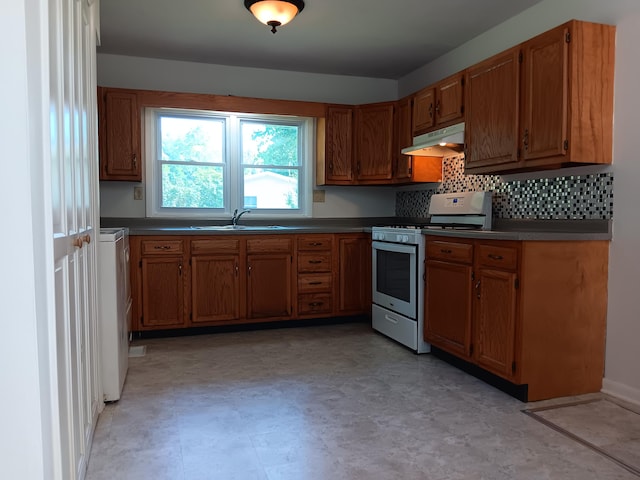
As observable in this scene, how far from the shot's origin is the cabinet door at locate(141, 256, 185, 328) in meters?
3.81

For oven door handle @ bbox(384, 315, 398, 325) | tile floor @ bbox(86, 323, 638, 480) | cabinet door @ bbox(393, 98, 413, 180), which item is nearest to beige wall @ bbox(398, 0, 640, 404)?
tile floor @ bbox(86, 323, 638, 480)

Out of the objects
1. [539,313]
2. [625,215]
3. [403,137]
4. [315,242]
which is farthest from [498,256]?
[403,137]

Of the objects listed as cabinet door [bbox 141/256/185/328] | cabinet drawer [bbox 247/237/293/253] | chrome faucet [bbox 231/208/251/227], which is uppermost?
chrome faucet [bbox 231/208/251/227]

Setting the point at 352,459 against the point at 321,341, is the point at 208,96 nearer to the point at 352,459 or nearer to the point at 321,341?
the point at 321,341

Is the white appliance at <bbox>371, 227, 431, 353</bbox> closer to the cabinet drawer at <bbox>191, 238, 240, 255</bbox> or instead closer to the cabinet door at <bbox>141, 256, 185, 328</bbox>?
the cabinet drawer at <bbox>191, 238, 240, 255</bbox>

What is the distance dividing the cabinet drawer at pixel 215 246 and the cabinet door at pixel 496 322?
202cm

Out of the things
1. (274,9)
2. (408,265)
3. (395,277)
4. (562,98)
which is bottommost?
(395,277)

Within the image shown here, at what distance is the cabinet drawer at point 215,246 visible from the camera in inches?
154

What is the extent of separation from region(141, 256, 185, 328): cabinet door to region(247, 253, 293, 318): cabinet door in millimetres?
573

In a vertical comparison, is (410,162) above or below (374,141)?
below

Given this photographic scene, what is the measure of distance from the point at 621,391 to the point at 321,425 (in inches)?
67.2

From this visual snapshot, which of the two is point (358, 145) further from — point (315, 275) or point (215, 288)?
point (215, 288)

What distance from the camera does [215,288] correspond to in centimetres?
398

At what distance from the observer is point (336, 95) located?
4.89 meters
